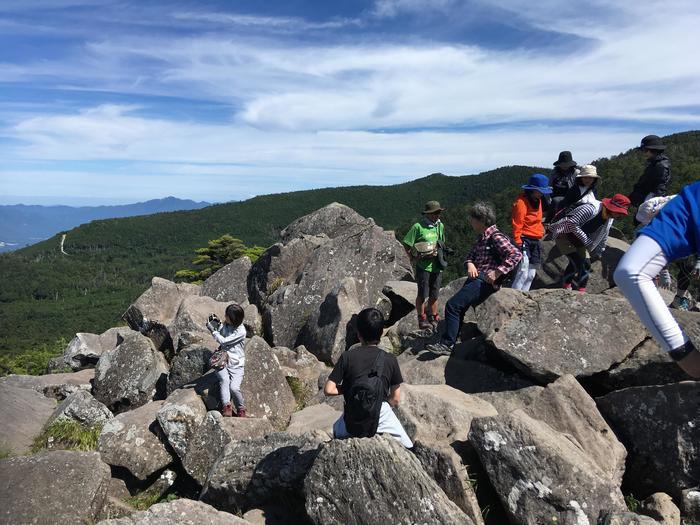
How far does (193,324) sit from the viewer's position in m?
13.1

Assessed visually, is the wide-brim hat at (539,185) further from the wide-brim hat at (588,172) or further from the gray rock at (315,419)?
the gray rock at (315,419)

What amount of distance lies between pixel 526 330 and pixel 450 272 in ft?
64.4

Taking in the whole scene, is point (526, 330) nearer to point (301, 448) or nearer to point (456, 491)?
point (456, 491)

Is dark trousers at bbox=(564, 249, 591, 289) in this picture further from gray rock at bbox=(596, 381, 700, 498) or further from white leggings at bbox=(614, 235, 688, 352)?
white leggings at bbox=(614, 235, 688, 352)

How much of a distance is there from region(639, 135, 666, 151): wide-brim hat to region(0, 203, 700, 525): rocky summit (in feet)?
8.83

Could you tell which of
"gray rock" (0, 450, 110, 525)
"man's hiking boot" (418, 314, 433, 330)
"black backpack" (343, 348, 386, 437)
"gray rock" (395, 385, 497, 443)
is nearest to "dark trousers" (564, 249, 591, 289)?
"man's hiking boot" (418, 314, 433, 330)

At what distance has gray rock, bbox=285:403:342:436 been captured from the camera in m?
8.13

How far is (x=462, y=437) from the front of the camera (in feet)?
20.8

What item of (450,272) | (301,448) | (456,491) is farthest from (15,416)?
(450,272)

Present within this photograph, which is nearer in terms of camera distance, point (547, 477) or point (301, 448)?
point (547, 477)

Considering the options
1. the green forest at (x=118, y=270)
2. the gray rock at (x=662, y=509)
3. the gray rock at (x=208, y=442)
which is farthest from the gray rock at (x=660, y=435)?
the green forest at (x=118, y=270)

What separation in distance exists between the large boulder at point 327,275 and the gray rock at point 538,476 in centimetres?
825

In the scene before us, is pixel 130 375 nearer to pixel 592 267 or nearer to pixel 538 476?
pixel 538 476

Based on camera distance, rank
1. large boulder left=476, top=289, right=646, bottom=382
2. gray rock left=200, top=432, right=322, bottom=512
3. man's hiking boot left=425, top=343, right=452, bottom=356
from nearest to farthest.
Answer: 1. gray rock left=200, top=432, right=322, bottom=512
2. large boulder left=476, top=289, right=646, bottom=382
3. man's hiking boot left=425, top=343, right=452, bottom=356
